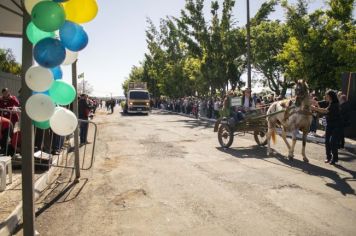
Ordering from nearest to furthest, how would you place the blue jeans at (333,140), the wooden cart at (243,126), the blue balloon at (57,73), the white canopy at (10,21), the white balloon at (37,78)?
the white balloon at (37,78)
the blue balloon at (57,73)
the white canopy at (10,21)
the blue jeans at (333,140)
the wooden cart at (243,126)

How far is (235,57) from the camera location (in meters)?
35.2

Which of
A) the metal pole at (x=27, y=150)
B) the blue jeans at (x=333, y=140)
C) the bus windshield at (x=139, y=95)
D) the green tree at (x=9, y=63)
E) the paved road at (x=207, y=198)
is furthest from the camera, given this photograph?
the green tree at (x=9, y=63)

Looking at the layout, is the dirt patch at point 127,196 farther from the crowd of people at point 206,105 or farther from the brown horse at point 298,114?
the crowd of people at point 206,105

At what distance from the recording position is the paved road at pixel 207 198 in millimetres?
5230

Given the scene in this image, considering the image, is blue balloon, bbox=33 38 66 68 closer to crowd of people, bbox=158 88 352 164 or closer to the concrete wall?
crowd of people, bbox=158 88 352 164

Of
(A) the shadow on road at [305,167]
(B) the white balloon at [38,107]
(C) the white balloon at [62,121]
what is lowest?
(A) the shadow on road at [305,167]

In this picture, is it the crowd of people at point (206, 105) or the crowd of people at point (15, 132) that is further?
the crowd of people at point (206, 105)

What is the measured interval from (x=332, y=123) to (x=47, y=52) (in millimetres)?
8267

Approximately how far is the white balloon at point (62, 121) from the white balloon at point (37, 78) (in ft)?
2.12

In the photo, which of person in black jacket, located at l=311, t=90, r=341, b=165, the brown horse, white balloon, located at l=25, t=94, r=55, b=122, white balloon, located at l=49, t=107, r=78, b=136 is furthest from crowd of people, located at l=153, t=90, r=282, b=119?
white balloon, located at l=25, t=94, r=55, b=122

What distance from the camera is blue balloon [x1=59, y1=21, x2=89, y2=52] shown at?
430 cm

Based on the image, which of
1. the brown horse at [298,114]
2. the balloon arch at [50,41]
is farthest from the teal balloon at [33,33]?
the brown horse at [298,114]

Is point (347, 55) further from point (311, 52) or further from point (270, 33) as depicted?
point (270, 33)

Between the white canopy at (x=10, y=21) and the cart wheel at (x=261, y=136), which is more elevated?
the white canopy at (x=10, y=21)
